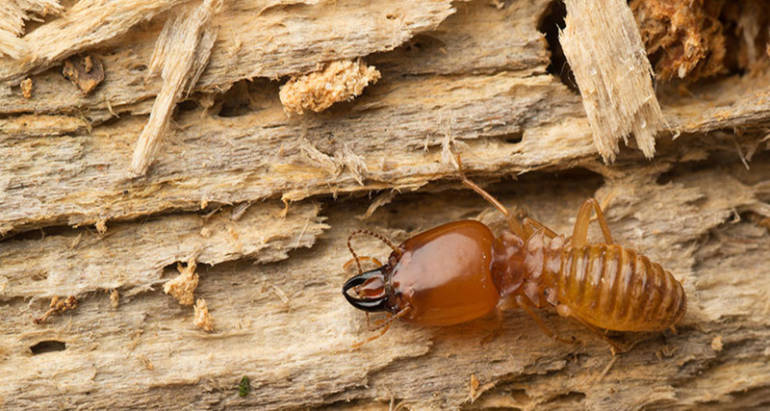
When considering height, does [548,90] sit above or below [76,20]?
below

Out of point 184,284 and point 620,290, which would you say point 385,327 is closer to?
point 184,284

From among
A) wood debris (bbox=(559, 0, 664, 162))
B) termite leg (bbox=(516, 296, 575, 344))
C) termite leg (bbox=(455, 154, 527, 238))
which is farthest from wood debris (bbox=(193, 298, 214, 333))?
wood debris (bbox=(559, 0, 664, 162))

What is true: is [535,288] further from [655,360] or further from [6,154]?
[6,154]

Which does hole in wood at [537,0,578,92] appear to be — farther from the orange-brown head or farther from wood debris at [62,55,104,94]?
wood debris at [62,55,104,94]

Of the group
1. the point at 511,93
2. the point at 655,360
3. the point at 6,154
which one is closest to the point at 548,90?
the point at 511,93

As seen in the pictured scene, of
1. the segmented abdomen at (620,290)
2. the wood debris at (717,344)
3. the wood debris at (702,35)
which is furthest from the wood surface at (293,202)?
the segmented abdomen at (620,290)

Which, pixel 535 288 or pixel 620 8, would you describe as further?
pixel 535 288

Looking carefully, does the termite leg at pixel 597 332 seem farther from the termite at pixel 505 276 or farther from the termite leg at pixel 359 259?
the termite leg at pixel 359 259
